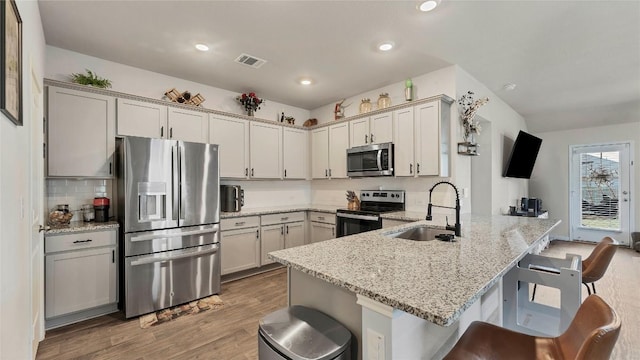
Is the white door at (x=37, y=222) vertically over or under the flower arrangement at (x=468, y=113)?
under

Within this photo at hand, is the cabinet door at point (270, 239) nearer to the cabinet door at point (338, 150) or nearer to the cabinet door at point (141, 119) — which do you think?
the cabinet door at point (338, 150)

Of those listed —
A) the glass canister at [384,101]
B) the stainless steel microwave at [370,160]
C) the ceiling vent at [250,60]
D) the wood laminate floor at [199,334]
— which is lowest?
the wood laminate floor at [199,334]

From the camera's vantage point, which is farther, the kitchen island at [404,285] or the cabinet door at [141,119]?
the cabinet door at [141,119]

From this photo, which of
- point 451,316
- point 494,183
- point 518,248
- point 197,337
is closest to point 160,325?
point 197,337

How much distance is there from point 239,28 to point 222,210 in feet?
7.57

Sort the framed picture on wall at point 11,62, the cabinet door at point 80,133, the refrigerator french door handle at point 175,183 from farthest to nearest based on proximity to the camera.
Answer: the refrigerator french door handle at point 175,183
the cabinet door at point 80,133
the framed picture on wall at point 11,62

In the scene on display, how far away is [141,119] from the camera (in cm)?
316

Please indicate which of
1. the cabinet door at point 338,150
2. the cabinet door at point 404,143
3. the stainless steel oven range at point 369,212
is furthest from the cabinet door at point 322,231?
the cabinet door at point 404,143

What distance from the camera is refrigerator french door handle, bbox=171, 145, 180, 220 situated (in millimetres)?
2896

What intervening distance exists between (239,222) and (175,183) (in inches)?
40.3

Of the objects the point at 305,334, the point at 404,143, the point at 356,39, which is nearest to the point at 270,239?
the point at 404,143

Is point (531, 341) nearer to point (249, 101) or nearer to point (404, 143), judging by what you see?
point (404, 143)

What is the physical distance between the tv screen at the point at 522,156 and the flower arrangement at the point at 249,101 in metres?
4.16

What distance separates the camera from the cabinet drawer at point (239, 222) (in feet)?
11.6
